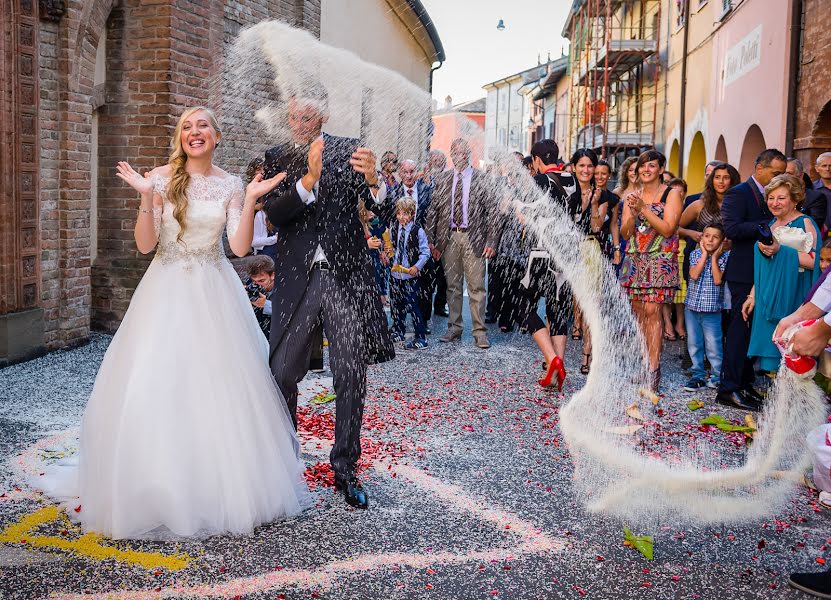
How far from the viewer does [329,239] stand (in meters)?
4.52

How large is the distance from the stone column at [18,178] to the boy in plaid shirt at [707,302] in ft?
19.5

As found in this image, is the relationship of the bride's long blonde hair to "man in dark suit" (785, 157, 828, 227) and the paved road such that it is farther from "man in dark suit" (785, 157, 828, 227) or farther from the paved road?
"man in dark suit" (785, 157, 828, 227)

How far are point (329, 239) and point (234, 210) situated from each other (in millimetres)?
504

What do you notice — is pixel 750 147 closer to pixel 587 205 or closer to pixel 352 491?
pixel 587 205

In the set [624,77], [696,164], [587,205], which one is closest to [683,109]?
[696,164]

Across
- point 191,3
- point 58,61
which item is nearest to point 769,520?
point 58,61

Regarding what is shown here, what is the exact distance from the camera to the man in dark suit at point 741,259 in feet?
22.8

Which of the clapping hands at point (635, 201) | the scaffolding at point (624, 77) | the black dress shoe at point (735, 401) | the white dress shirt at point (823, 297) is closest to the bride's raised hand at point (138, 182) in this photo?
the white dress shirt at point (823, 297)

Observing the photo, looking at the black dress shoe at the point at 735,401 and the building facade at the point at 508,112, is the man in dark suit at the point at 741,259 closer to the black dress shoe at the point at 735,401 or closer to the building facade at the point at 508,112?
the black dress shoe at the point at 735,401

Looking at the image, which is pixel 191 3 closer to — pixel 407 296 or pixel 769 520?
pixel 407 296

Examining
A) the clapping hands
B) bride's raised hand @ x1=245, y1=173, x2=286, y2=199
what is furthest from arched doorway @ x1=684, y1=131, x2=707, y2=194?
bride's raised hand @ x1=245, y1=173, x2=286, y2=199

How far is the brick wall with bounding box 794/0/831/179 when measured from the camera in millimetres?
11172

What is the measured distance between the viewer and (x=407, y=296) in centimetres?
973

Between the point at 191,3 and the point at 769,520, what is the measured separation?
26.0 feet
